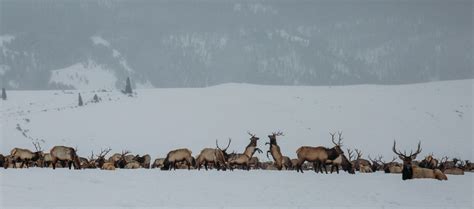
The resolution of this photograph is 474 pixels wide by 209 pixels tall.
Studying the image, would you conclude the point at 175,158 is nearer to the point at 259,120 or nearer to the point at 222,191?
the point at 222,191

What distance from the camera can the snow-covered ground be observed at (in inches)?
497

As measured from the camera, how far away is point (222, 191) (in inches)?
593

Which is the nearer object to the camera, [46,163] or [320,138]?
[46,163]

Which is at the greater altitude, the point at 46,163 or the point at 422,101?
the point at 422,101

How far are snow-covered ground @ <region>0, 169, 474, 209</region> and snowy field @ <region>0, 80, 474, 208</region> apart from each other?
1.2 inches

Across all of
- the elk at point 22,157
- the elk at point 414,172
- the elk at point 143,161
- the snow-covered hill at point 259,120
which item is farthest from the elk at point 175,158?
the snow-covered hill at point 259,120

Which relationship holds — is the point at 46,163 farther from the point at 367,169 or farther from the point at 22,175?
the point at 367,169

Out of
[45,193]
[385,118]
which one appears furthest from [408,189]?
[385,118]

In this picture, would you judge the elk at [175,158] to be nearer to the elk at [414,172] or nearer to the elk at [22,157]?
the elk at [22,157]

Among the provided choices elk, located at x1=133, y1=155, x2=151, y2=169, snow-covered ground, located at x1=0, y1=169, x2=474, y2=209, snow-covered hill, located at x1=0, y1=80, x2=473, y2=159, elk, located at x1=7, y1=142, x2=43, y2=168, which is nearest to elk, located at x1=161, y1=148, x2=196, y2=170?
snow-covered ground, located at x1=0, y1=169, x2=474, y2=209

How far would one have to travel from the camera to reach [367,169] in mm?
25703

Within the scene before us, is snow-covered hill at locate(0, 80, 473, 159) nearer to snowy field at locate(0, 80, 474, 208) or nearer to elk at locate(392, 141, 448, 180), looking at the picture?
snowy field at locate(0, 80, 474, 208)

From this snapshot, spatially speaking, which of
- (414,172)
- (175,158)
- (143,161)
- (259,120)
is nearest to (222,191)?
(175,158)

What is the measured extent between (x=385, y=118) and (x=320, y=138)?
10.0m
